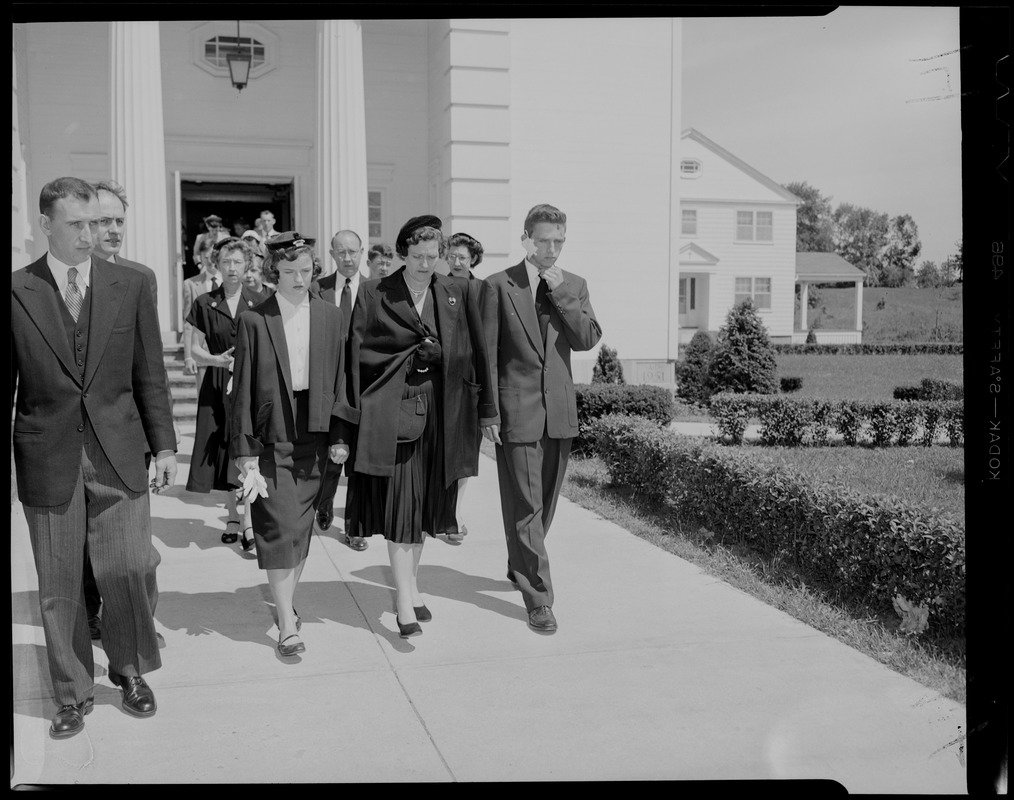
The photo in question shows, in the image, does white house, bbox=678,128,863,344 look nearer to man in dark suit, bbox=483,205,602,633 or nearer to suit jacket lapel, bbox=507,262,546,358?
man in dark suit, bbox=483,205,602,633

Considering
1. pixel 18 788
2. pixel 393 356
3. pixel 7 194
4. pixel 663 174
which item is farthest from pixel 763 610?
pixel 663 174

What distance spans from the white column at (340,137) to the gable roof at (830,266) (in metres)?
7.28

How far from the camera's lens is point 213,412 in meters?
6.57

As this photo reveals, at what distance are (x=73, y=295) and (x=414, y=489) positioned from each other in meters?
2.02

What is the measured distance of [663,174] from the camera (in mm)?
12289

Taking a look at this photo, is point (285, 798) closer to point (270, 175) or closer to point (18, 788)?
point (18, 788)

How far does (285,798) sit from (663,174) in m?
10.5

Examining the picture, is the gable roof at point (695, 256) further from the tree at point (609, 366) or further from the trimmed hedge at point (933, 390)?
the trimmed hedge at point (933, 390)

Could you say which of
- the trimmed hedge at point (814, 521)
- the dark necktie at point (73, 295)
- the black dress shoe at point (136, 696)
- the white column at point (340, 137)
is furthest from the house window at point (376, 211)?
the black dress shoe at point (136, 696)

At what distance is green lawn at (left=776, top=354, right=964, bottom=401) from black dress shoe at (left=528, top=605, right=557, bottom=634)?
316cm

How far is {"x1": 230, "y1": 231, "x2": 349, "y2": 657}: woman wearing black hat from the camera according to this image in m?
4.66

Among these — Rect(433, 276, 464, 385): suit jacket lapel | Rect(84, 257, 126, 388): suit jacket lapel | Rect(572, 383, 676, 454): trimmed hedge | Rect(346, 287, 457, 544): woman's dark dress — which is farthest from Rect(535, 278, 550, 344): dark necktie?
Rect(572, 383, 676, 454): trimmed hedge

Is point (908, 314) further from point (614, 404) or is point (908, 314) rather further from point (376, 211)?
point (376, 211)

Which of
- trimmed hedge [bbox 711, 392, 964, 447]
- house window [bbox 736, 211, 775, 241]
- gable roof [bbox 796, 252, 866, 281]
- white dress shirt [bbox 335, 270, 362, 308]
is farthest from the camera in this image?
trimmed hedge [bbox 711, 392, 964, 447]
